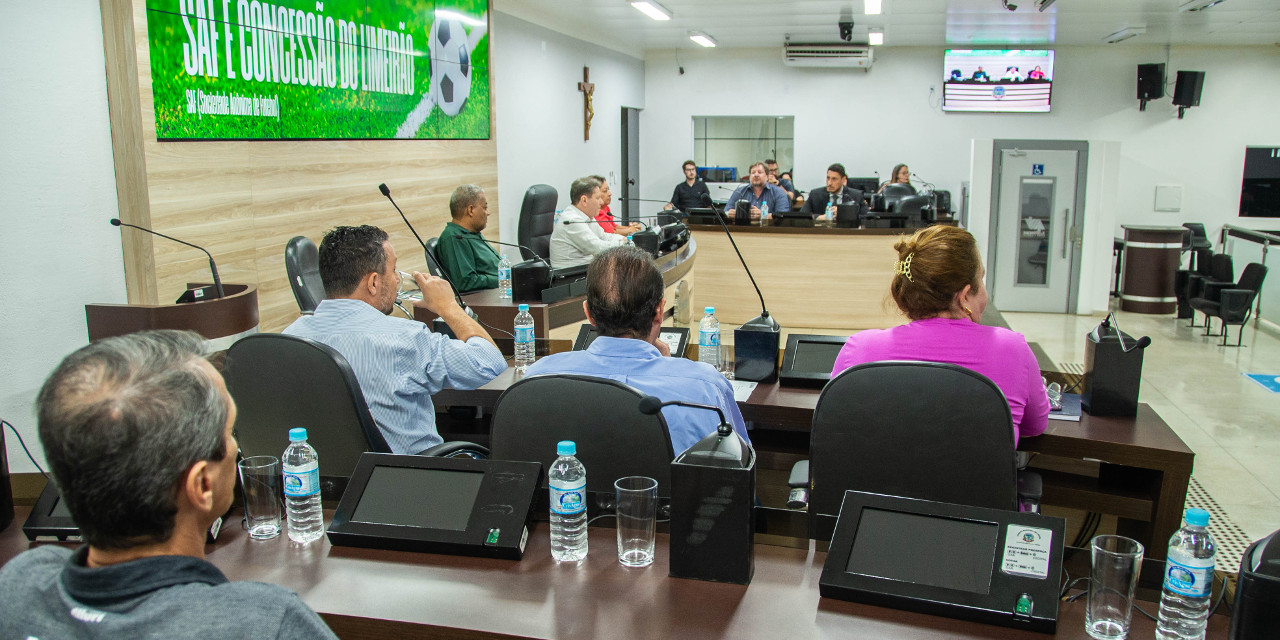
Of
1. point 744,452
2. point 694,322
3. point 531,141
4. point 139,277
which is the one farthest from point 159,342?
point 531,141

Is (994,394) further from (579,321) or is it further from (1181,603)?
(579,321)

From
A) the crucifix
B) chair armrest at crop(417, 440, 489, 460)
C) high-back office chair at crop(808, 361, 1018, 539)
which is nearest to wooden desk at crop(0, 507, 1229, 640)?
high-back office chair at crop(808, 361, 1018, 539)

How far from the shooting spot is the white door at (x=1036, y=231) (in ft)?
27.2

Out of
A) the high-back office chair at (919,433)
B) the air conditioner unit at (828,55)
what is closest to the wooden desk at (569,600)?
the high-back office chair at (919,433)

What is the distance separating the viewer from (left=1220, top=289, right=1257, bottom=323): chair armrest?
6.86 metres

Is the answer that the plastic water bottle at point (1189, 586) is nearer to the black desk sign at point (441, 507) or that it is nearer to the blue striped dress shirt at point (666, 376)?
the blue striped dress shirt at point (666, 376)

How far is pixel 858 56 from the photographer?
416 inches

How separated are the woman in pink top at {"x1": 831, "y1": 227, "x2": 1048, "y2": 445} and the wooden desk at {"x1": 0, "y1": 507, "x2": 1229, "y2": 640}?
0.87 m

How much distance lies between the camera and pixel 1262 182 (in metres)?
10.6

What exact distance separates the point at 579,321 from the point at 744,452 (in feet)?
9.23

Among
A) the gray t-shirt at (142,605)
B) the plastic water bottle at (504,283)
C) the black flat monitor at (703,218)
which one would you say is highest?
the black flat monitor at (703,218)

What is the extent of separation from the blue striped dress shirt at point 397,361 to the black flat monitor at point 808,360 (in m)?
0.88

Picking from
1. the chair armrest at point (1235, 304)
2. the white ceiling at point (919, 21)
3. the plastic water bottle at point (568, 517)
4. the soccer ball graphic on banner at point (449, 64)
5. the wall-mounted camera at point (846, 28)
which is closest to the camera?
the plastic water bottle at point (568, 517)

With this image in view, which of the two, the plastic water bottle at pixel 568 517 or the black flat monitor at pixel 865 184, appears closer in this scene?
the plastic water bottle at pixel 568 517
